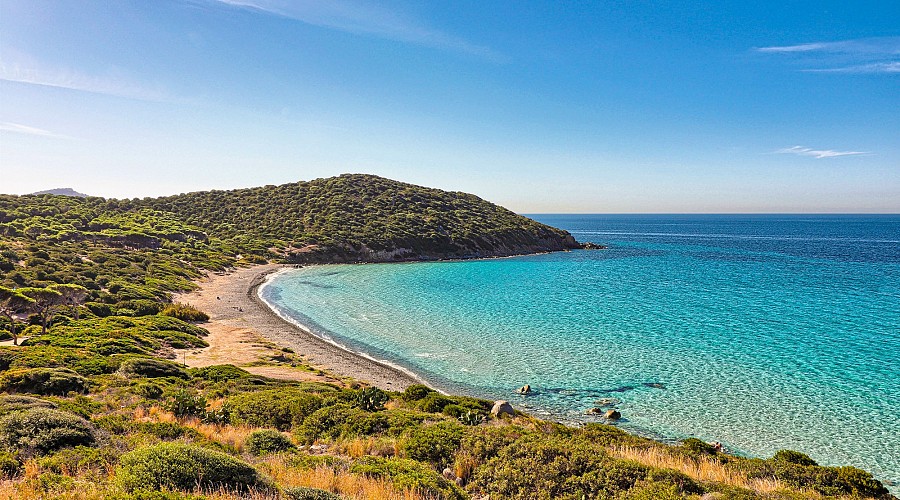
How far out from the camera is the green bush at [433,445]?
41.0ft

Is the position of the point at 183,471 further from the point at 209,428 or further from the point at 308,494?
the point at 209,428

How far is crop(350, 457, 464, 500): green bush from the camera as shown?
379 inches

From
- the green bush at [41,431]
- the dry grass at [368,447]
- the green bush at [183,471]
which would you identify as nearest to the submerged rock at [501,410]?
the dry grass at [368,447]

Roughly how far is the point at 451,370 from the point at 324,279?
154ft

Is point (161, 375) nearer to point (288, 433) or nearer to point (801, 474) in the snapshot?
point (288, 433)

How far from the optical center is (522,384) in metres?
26.8

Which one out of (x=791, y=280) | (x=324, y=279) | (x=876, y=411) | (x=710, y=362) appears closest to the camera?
(x=876, y=411)

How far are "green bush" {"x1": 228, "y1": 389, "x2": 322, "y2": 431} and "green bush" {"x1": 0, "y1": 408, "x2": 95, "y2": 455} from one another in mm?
4987

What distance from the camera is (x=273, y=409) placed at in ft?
56.2

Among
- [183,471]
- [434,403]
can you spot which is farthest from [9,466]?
[434,403]

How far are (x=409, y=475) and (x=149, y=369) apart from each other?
1916 centimetres

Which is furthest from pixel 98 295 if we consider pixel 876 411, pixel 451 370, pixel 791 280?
pixel 791 280

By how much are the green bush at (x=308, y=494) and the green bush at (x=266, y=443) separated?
185 inches

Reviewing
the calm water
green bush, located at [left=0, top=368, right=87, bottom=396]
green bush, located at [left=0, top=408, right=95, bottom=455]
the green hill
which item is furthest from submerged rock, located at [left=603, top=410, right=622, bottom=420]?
the green hill
